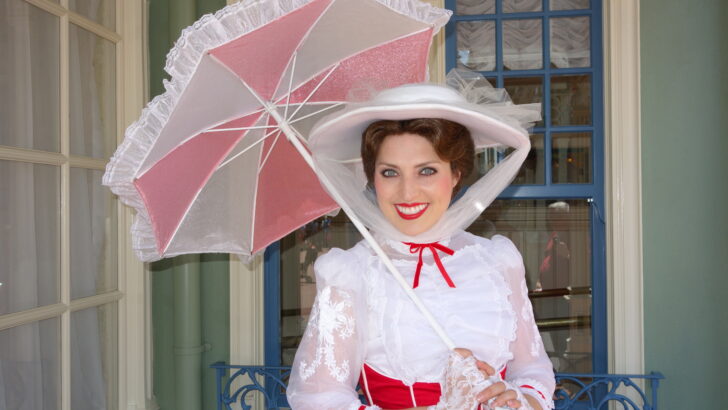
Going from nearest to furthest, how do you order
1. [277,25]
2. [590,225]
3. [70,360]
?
1. [277,25]
2. [70,360]
3. [590,225]

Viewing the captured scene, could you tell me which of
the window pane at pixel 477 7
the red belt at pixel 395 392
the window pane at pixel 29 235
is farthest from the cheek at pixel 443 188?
the window pane at pixel 477 7

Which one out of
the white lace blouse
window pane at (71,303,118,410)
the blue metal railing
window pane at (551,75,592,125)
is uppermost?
window pane at (551,75,592,125)

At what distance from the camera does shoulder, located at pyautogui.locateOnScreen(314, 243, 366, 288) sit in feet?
4.79

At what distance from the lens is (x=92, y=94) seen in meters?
2.48

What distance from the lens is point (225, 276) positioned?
2.96 metres

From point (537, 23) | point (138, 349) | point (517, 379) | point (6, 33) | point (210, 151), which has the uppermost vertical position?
point (537, 23)

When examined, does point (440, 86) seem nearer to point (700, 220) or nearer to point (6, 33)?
point (6, 33)

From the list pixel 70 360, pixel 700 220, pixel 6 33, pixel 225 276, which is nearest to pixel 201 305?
pixel 225 276

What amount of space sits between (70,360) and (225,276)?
2.71 ft

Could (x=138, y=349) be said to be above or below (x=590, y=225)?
below

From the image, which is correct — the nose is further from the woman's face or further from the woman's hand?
the woman's hand

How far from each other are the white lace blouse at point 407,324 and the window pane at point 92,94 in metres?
1.43

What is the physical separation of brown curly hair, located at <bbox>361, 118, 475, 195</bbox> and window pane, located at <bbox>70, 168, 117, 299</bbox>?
1.40 meters

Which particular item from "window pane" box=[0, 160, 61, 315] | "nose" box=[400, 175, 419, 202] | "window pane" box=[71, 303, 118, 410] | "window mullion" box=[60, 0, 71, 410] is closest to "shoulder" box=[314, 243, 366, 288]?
"nose" box=[400, 175, 419, 202]
